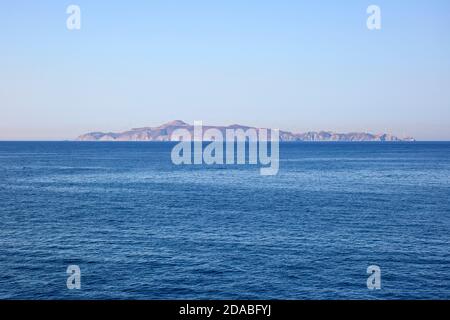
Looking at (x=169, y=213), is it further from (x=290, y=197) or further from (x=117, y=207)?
(x=290, y=197)

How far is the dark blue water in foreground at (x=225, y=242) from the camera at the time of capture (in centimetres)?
3912

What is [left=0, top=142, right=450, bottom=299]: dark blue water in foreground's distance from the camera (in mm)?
39125

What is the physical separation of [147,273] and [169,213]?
31.0 m

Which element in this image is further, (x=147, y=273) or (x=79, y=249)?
(x=79, y=249)

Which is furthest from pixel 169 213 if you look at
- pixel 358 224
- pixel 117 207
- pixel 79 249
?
pixel 358 224

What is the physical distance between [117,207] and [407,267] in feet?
169

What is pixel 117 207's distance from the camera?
79062 millimetres

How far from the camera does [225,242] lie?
5353cm
